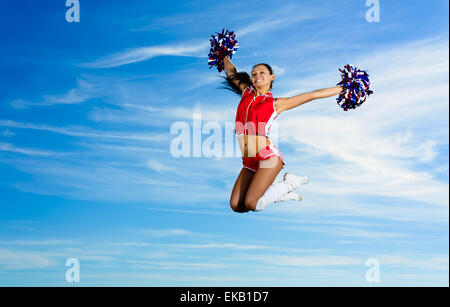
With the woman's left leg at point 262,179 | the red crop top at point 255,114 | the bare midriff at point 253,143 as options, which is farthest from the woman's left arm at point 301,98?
the woman's left leg at point 262,179

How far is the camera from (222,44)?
8211mm

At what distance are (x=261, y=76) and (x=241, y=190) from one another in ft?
6.11

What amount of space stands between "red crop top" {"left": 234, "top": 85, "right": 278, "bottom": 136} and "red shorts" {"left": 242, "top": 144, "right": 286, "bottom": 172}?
251mm

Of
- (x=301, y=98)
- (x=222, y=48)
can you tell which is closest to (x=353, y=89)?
(x=301, y=98)

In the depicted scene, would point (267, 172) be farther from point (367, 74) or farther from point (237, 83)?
point (367, 74)

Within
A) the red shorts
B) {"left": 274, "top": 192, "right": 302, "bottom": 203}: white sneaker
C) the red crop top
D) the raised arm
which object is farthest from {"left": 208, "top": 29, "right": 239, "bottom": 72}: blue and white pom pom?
{"left": 274, "top": 192, "right": 302, "bottom": 203}: white sneaker

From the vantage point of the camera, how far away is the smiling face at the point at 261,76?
24.9 ft

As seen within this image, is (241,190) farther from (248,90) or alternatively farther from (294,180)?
(248,90)

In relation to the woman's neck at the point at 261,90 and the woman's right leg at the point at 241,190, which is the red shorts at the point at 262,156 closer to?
the woman's right leg at the point at 241,190

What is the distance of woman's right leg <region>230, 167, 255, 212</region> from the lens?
7.55m

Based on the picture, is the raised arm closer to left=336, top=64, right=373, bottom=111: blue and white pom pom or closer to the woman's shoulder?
the woman's shoulder

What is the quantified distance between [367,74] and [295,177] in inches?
79.7
